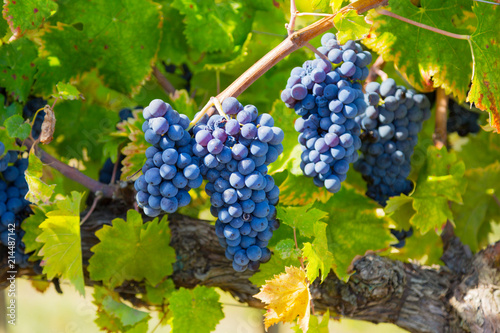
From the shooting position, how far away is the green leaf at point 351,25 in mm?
875

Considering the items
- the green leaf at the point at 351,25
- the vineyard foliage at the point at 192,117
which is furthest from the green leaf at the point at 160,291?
the green leaf at the point at 351,25

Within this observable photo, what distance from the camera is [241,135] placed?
2.77 ft

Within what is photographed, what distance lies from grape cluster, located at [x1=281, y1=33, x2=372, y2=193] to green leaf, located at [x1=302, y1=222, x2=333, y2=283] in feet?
0.35

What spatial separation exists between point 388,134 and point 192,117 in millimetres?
525

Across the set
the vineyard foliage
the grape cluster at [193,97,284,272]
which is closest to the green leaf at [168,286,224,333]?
the vineyard foliage

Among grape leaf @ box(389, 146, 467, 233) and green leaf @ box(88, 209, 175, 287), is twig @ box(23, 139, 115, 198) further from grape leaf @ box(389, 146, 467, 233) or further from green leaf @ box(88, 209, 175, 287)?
grape leaf @ box(389, 146, 467, 233)

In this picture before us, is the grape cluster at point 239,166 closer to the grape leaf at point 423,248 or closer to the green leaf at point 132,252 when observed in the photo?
the green leaf at point 132,252

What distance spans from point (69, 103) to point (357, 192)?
3.22 ft

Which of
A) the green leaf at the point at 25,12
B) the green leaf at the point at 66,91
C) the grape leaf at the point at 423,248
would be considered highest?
the green leaf at the point at 25,12

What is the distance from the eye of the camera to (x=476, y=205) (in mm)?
1516

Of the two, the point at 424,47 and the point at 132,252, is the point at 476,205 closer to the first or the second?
the point at 424,47

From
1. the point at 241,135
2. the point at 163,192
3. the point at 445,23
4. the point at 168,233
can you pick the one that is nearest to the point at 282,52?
the point at 241,135

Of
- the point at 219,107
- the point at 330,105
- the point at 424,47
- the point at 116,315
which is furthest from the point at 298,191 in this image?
the point at 116,315

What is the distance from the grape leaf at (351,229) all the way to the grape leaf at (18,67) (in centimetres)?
84
